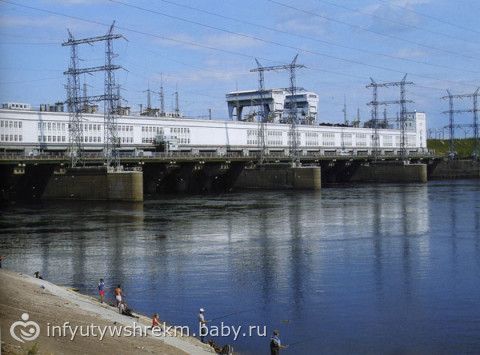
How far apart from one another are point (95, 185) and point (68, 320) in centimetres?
4469

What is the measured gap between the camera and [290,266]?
26797 mm

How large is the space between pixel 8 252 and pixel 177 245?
750 cm

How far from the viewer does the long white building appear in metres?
63.0

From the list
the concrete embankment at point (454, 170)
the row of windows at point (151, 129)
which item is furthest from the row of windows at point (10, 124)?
the concrete embankment at point (454, 170)

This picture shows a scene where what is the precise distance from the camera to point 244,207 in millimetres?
54625

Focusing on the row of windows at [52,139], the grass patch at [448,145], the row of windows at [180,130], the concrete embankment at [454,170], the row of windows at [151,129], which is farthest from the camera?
the grass patch at [448,145]

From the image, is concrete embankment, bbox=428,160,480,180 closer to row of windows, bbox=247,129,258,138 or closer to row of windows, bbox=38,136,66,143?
row of windows, bbox=247,129,258,138

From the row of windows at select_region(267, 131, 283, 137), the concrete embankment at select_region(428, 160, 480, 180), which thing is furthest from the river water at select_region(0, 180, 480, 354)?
the concrete embankment at select_region(428, 160, 480, 180)

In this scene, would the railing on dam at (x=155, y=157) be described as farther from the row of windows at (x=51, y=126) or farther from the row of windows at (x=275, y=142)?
the row of windows at (x=275, y=142)

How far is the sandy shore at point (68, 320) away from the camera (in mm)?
12826

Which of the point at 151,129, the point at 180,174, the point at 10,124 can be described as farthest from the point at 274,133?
A: the point at 10,124

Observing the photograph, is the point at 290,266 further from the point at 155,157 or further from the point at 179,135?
the point at 179,135

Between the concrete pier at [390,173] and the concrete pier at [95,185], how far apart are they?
51615 millimetres

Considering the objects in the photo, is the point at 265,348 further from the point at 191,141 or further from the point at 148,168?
the point at 191,141
